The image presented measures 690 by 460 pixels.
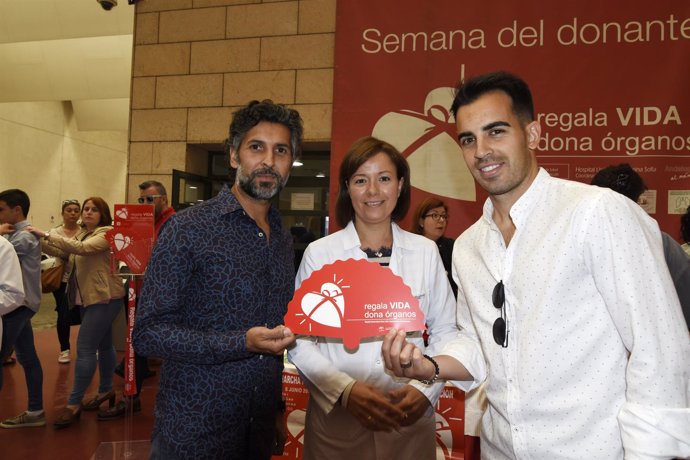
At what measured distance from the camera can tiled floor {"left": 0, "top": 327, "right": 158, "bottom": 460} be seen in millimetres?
3182

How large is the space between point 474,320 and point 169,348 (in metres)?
0.85

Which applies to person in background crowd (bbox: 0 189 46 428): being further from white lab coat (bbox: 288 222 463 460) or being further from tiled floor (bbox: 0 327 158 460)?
white lab coat (bbox: 288 222 463 460)

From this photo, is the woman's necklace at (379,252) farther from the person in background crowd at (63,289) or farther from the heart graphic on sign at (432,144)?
the person in background crowd at (63,289)

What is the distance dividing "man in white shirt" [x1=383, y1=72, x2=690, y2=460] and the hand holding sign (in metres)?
0.09

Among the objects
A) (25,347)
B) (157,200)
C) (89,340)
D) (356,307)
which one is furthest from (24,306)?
(356,307)

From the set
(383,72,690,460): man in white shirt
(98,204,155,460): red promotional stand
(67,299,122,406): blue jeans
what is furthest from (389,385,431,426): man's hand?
(67,299,122,406): blue jeans

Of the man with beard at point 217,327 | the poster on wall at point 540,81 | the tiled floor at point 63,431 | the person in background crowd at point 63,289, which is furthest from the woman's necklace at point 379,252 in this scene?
the person in background crowd at point 63,289

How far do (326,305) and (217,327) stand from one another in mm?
343

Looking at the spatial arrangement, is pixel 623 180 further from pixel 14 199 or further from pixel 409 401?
pixel 14 199

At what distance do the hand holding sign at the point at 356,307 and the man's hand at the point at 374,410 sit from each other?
256mm

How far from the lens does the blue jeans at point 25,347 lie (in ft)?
11.0

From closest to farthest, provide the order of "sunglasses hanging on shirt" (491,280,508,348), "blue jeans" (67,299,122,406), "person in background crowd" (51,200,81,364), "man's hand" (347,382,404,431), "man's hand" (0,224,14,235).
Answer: "sunglasses hanging on shirt" (491,280,508,348), "man's hand" (347,382,404,431), "man's hand" (0,224,14,235), "blue jeans" (67,299,122,406), "person in background crowd" (51,200,81,364)

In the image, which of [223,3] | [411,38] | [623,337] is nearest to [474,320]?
Result: [623,337]

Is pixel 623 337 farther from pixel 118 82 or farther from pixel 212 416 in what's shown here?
pixel 118 82
